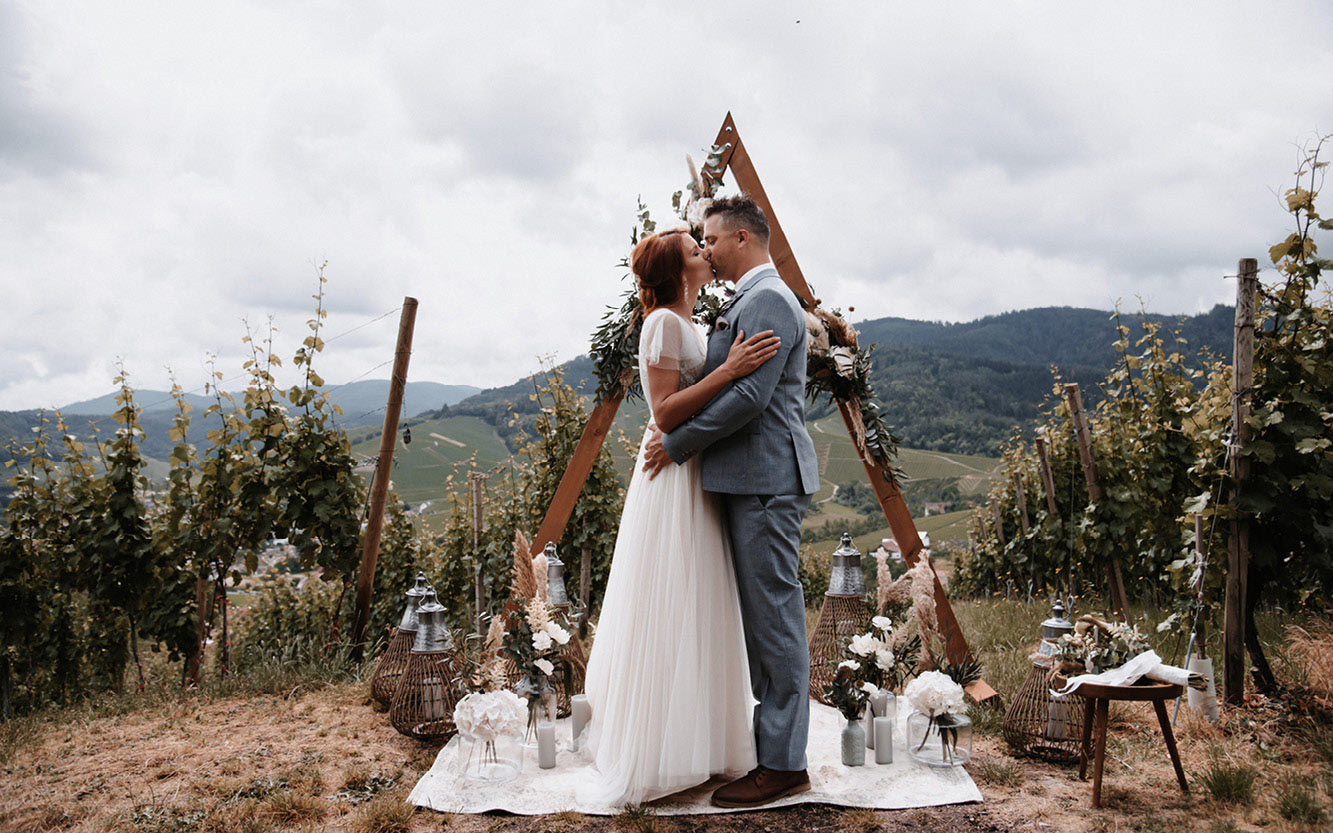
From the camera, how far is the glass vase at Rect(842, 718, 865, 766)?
3.67 metres

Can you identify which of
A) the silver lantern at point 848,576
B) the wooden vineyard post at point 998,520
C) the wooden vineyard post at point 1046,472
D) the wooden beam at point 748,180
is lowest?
the silver lantern at point 848,576

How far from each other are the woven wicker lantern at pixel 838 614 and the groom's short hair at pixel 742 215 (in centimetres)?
201

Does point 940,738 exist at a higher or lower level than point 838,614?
lower

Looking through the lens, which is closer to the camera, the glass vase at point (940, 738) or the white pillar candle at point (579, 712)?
the glass vase at point (940, 738)

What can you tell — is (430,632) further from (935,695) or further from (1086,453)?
(1086,453)

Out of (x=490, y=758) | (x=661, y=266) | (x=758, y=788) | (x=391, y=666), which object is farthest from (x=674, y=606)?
(x=391, y=666)

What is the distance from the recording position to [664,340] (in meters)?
3.22

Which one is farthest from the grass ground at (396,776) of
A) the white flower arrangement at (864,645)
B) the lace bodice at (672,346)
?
the lace bodice at (672,346)

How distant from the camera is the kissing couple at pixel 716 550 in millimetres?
3193

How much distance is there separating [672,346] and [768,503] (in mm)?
764

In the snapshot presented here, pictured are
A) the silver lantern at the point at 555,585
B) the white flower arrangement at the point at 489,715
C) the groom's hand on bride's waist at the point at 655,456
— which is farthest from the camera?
the silver lantern at the point at 555,585

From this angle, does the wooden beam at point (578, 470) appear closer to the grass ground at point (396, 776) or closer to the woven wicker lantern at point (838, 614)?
the grass ground at point (396, 776)

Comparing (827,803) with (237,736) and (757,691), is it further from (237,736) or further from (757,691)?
(237,736)

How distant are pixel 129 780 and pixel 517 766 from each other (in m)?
1.83
